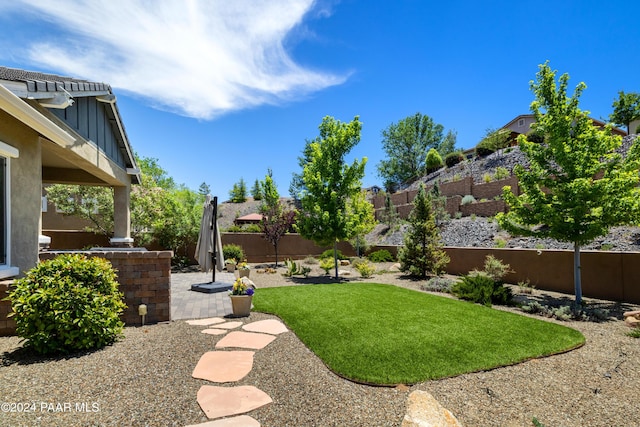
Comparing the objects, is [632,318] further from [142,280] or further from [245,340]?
[142,280]

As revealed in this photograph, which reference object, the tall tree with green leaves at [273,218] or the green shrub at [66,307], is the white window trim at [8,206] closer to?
the green shrub at [66,307]

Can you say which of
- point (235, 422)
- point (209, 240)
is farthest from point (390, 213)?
point (235, 422)

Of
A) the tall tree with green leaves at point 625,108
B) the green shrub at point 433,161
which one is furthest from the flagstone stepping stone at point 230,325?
the tall tree with green leaves at point 625,108

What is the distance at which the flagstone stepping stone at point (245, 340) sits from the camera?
470 cm

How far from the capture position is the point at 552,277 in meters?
9.57

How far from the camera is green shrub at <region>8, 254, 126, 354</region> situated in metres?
3.89

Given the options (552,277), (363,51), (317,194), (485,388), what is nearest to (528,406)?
(485,388)

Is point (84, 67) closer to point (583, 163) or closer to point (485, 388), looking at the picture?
point (485, 388)

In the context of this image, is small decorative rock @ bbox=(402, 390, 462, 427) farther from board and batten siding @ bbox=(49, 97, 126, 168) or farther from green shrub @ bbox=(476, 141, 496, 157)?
green shrub @ bbox=(476, 141, 496, 157)

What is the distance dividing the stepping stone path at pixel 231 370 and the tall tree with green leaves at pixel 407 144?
4409 centimetres

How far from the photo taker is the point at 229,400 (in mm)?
3080

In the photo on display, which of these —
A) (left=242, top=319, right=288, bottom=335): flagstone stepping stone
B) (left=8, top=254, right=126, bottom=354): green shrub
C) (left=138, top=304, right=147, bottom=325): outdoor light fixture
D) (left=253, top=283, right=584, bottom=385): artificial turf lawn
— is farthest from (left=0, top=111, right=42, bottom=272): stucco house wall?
(left=253, top=283, right=584, bottom=385): artificial turf lawn

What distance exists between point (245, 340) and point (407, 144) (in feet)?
155

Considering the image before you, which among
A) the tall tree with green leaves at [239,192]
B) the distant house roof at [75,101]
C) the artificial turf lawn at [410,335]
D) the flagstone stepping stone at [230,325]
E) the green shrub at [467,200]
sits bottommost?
the artificial turf lawn at [410,335]
